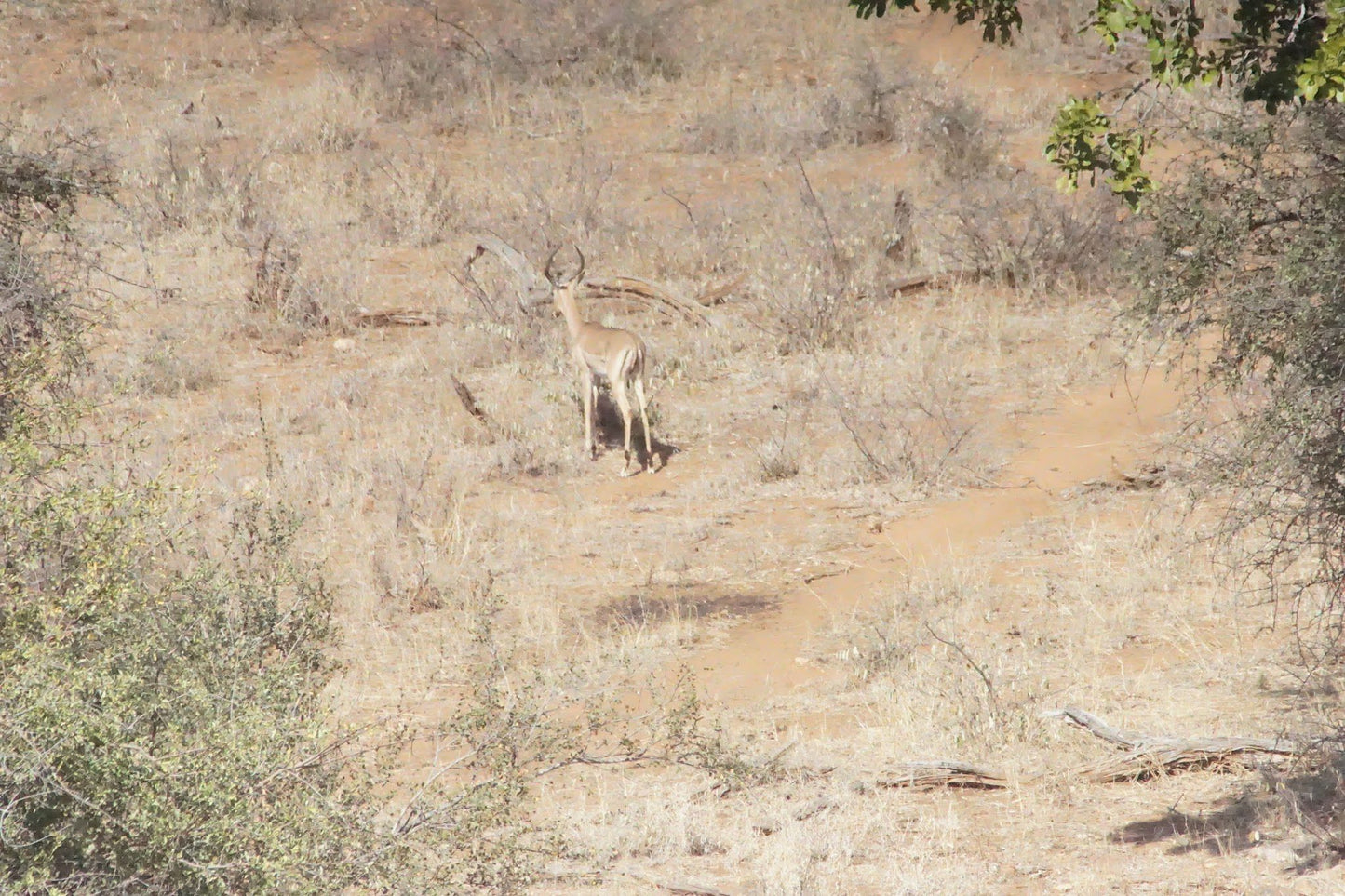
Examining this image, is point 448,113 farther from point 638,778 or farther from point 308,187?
point 638,778

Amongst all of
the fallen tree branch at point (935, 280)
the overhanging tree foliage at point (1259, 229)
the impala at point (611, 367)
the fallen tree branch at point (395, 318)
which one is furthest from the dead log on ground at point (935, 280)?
the overhanging tree foliage at point (1259, 229)

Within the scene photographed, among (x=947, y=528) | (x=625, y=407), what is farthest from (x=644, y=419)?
(x=947, y=528)

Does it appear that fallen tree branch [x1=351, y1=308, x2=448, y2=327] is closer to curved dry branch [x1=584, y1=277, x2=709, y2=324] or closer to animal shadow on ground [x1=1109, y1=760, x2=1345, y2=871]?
curved dry branch [x1=584, y1=277, x2=709, y2=324]

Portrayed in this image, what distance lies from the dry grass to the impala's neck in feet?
2.16

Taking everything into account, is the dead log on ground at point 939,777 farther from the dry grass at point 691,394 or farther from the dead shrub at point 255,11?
the dead shrub at point 255,11

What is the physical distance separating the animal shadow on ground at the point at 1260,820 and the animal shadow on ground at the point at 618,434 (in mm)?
6560

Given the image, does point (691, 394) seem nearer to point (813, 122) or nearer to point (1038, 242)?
point (1038, 242)

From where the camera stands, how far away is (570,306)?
12852 millimetres

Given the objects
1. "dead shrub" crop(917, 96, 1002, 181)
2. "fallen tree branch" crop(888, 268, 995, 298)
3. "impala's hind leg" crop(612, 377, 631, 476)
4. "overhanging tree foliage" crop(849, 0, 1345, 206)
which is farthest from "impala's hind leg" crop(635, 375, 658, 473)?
"dead shrub" crop(917, 96, 1002, 181)

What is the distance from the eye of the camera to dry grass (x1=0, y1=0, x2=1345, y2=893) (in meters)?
6.80

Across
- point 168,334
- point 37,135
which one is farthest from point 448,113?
point 168,334

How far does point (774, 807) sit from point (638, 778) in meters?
0.83

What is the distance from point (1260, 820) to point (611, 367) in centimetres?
715

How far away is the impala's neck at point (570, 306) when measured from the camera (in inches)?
500
